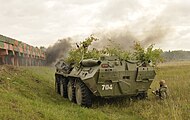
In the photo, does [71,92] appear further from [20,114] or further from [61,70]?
[20,114]

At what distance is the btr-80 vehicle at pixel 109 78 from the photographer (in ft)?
32.1

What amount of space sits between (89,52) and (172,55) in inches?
3908

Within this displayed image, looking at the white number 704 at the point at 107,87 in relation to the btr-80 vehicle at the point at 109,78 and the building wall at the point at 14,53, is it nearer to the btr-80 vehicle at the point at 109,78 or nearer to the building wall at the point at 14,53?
the btr-80 vehicle at the point at 109,78

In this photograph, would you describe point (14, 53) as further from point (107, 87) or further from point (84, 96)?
point (107, 87)

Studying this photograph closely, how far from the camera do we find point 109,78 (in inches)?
390

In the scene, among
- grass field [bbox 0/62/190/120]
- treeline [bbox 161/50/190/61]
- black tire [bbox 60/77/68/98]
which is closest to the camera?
grass field [bbox 0/62/190/120]

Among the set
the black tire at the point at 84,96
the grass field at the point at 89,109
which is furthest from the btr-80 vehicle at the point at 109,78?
the grass field at the point at 89,109

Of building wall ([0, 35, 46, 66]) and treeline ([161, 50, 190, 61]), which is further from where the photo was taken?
treeline ([161, 50, 190, 61])

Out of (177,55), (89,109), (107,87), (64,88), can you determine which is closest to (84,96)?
(89,109)

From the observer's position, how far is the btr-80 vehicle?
32.1 feet

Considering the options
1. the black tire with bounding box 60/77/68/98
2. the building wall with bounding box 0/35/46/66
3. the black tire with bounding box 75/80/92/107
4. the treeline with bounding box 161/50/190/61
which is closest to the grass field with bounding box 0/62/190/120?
the black tire with bounding box 75/80/92/107

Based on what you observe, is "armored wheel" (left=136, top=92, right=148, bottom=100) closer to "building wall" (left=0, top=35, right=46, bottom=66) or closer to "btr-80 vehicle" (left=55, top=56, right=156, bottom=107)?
"btr-80 vehicle" (left=55, top=56, right=156, bottom=107)

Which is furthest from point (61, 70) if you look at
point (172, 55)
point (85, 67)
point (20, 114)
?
point (172, 55)

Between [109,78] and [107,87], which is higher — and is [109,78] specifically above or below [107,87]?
above
